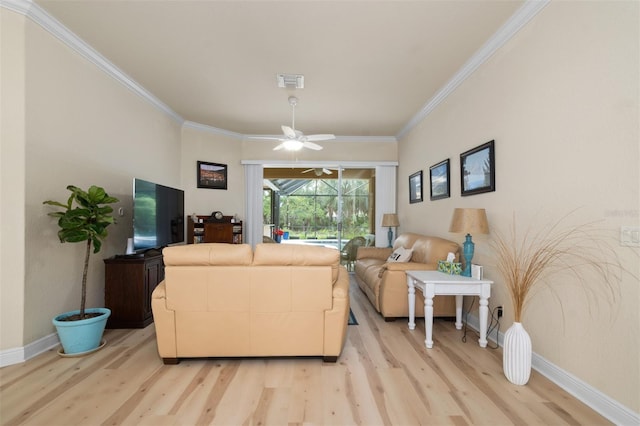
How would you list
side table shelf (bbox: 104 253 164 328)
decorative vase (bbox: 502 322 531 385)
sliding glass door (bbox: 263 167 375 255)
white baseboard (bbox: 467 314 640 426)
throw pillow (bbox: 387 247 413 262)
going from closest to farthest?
white baseboard (bbox: 467 314 640 426) < decorative vase (bbox: 502 322 531 385) < side table shelf (bbox: 104 253 164 328) < throw pillow (bbox: 387 247 413 262) < sliding glass door (bbox: 263 167 375 255)

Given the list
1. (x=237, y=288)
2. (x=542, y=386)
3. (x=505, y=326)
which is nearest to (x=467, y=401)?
(x=542, y=386)

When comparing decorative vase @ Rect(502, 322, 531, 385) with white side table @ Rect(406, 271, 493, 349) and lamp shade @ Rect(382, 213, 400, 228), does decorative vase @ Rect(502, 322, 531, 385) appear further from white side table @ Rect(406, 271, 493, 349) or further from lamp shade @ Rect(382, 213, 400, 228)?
lamp shade @ Rect(382, 213, 400, 228)

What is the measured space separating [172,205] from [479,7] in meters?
4.14

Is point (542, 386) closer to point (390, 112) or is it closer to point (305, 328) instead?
point (305, 328)

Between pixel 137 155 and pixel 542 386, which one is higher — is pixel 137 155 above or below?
above

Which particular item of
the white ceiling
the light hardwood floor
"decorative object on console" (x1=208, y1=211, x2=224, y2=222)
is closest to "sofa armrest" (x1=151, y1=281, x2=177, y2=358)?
the light hardwood floor

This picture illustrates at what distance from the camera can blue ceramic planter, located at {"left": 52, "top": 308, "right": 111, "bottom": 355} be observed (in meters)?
2.59

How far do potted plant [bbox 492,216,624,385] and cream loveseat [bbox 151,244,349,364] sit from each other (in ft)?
4.04

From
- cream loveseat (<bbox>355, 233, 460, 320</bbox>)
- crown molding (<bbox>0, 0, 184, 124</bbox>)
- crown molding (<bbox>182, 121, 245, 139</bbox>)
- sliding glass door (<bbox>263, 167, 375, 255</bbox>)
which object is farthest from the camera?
sliding glass door (<bbox>263, 167, 375, 255</bbox>)

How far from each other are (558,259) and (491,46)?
2026 millimetres

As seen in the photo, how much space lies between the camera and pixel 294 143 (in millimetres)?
4250

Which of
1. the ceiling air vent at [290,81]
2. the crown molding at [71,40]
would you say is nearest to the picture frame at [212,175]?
the crown molding at [71,40]

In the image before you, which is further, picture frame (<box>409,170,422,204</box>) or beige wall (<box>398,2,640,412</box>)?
picture frame (<box>409,170,422,204</box>)

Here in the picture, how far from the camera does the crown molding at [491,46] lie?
243cm
